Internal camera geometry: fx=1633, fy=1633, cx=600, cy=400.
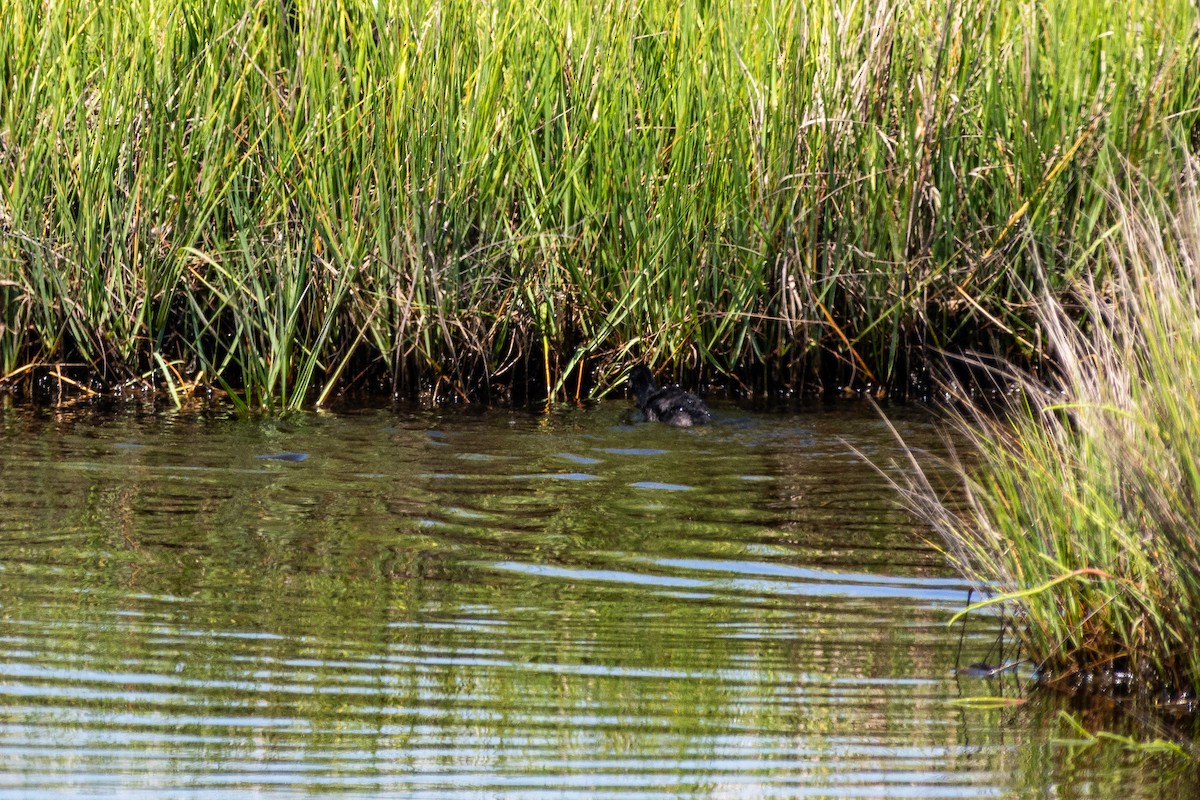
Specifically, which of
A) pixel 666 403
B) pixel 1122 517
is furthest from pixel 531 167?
pixel 1122 517

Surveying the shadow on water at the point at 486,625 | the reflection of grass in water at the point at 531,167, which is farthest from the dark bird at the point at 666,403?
the reflection of grass in water at the point at 531,167

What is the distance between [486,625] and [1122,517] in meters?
1.69

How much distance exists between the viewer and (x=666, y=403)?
7.79m

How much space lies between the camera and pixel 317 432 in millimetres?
7633

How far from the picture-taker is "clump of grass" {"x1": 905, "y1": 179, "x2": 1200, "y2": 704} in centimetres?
373

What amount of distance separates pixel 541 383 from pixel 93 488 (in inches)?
115

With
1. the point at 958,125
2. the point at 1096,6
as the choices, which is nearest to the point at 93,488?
the point at 958,125

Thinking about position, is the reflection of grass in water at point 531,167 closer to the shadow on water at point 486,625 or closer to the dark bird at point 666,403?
the dark bird at point 666,403

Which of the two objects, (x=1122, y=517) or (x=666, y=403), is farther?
(x=666, y=403)

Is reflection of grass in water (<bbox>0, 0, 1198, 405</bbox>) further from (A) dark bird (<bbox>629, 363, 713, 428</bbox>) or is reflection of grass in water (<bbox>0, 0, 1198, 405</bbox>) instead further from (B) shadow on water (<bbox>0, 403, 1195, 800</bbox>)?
(B) shadow on water (<bbox>0, 403, 1195, 800</bbox>)

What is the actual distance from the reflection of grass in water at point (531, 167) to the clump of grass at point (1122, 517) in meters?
4.05

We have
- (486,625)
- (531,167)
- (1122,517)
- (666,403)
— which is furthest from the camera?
(531,167)

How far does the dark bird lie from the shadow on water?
0.44ft

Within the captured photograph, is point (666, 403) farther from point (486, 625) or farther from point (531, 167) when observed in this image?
point (486, 625)
